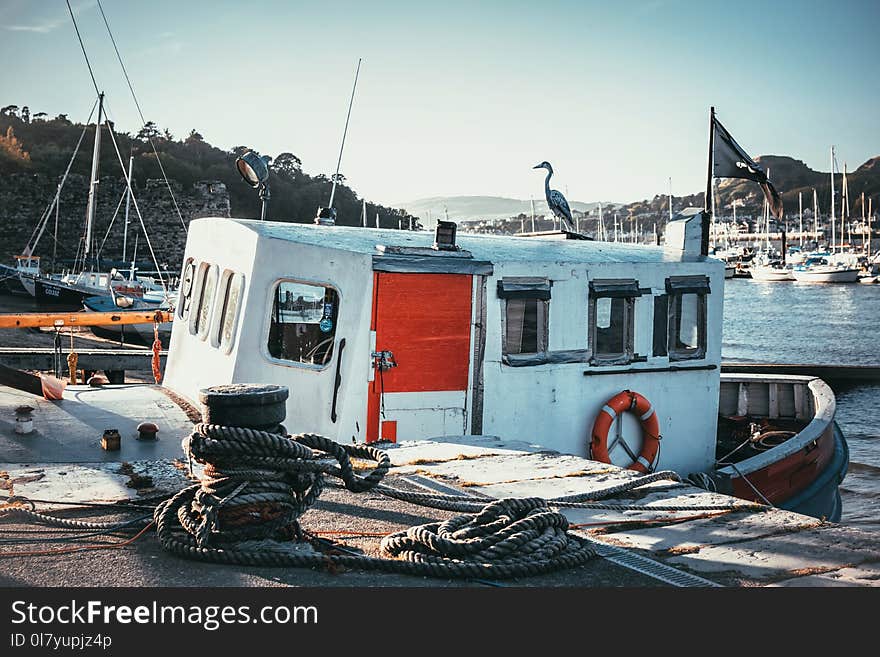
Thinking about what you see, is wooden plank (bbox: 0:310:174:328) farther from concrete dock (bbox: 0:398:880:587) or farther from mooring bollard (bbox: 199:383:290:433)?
mooring bollard (bbox: 199:383:290:433)

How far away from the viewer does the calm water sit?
16891 millimetres

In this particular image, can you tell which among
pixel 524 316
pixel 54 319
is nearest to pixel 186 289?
pixel 54 319

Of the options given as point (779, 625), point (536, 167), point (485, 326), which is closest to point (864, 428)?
point (536, 167)

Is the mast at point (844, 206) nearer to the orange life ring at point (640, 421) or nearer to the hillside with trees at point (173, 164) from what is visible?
the hillside with trees at point (173, 164)

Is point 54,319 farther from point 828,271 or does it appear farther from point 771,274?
point 771,274

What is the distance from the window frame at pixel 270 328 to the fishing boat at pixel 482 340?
0.04 ft

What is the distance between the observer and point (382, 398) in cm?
766

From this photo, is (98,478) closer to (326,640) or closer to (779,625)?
(326,640)

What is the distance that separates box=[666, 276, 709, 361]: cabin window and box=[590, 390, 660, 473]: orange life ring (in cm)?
77

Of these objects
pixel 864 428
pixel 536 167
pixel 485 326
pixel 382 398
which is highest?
pixel 536 167

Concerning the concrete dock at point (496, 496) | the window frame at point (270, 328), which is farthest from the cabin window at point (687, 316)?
the window frame at point (270, 328)

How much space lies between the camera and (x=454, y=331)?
26.2ft

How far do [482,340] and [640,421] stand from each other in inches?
78.9

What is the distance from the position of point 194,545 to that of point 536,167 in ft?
31.0
